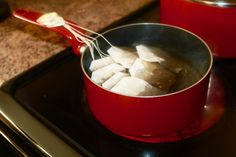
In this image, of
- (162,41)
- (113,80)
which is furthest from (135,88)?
(162,41)

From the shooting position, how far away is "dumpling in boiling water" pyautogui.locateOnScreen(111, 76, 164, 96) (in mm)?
542

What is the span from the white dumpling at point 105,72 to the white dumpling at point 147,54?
47 mm

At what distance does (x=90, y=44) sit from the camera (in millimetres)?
629

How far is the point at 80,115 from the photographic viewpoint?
616 mm

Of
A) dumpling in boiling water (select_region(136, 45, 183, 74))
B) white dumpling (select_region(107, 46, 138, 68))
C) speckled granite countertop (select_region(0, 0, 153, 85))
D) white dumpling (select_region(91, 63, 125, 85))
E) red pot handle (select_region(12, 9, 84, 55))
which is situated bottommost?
speckled granite countertop (select_region(0, 0, 153, 85))

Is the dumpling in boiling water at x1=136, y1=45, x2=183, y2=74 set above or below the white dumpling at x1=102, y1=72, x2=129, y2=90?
below

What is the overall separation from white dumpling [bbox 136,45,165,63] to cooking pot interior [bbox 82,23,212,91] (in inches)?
1.2

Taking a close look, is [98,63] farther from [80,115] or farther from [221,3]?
[221,3]

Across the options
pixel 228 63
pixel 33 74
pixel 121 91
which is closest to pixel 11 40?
Answer: pixel 33 74

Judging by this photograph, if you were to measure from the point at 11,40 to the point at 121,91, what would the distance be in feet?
1.30

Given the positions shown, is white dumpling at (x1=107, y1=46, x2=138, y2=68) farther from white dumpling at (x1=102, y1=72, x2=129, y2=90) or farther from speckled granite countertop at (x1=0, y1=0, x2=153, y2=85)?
speckled granite countertop at (x1=0, y1=0, x2=153, y2=85)

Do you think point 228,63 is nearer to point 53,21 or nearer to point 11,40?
point 53,21

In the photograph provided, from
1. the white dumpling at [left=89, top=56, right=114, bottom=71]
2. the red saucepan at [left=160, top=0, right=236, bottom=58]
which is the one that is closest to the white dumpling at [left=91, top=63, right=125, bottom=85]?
the white dumpling at [left=89, top=56, right=114, bottom=71]

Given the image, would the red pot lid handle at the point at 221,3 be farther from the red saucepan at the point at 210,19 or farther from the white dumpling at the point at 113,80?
the white dumpling at the point at 113,80
